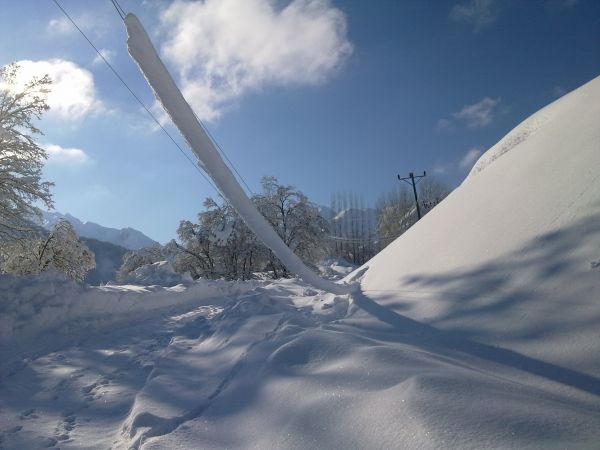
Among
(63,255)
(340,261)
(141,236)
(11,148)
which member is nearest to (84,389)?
(11,148)

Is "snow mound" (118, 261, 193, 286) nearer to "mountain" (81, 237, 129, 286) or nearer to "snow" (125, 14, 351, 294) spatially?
"snow" (125, 14, 351, 294)

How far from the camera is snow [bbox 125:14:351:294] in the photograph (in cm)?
447

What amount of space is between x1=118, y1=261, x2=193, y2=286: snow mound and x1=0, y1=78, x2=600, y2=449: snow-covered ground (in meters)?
5.66

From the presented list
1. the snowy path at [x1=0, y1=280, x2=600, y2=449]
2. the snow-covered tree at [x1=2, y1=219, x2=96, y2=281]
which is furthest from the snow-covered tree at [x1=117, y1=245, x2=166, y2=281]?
the snowy path at [x1=0, y1=280, x2=600, y2=449]

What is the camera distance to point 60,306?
6.09m

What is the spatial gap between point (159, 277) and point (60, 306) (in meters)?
5.98

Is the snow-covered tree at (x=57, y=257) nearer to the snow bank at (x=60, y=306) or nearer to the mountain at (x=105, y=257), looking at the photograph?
the snow bank at (x=60, y=306)

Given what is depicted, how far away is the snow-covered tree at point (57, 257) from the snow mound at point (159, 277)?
552 cm

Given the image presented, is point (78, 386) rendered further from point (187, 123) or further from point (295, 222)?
point (295, 222)

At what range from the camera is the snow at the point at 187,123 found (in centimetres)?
447

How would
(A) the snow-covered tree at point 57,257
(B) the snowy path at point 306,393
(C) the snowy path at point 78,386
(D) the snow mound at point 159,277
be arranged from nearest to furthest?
(B) the snowy path at point 306,393 < (C) the snowy path at point 78,386 < (D) the snow mound at point 159,277 < (A) the snow-covered tree at point 57,257

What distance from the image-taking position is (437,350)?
9.21 ft

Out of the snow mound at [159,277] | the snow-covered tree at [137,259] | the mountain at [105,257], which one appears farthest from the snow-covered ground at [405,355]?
the mountain at [105,257]

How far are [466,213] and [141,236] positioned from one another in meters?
191
